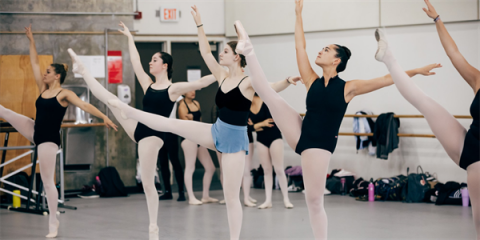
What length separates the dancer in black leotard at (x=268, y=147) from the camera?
632cm

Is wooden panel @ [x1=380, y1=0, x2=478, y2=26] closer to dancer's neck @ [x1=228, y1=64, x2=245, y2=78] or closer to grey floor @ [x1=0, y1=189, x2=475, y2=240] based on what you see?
grey floor @ [x1=0, y1=189, x2=475, y2=240]

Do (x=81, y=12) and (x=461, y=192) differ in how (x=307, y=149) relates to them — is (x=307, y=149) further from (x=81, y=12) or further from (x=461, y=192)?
(x=81, y=12)

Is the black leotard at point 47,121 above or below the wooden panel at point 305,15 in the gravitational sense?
below

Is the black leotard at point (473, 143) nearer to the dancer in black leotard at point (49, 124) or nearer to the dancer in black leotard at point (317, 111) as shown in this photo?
the dancer in black leotard at point (317, 111)

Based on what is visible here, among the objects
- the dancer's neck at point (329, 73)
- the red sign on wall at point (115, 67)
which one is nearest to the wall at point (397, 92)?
the red sign on wall at point (115, 67)

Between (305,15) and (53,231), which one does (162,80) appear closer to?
(53,231)

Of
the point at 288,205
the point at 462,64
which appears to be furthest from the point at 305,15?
the point at 462,64

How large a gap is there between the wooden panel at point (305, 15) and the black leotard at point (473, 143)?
5.31m

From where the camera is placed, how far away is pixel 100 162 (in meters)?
8.11

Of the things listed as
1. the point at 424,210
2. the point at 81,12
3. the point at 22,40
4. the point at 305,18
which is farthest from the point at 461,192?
the point at 22,40

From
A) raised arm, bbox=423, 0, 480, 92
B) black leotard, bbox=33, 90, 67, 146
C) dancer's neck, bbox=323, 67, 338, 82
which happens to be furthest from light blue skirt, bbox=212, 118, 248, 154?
black leotard, bbox=33, 90, 67, 146

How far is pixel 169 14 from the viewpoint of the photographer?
8.66m

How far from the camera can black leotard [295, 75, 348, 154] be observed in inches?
123

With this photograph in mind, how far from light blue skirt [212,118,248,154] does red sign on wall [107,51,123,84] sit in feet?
16.1
